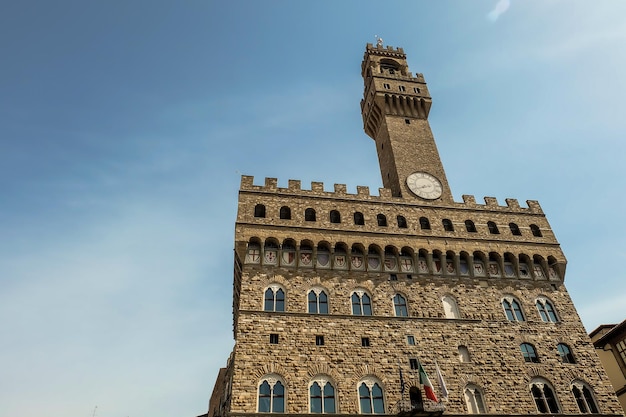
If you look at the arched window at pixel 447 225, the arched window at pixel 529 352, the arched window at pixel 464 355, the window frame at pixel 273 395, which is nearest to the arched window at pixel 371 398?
the window frame at pixel 273 395

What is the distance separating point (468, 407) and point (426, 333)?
13.3 feet

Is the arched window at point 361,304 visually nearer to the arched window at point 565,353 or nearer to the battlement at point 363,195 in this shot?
the battlement at point 363,195

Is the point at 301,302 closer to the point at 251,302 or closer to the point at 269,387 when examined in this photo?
the point at 251,302

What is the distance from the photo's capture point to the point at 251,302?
22.7m

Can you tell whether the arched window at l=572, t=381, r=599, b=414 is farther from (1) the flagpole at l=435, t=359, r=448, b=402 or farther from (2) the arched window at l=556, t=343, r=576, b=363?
(1) the flagpole at l=435, t=359, r=448, b=402

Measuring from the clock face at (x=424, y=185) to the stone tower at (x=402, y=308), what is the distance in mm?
101

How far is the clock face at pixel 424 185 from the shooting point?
29688mm

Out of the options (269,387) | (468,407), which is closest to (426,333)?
(468,407)

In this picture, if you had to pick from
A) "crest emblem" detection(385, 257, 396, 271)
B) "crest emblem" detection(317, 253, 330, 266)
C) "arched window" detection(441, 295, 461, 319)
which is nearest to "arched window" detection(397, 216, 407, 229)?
"crest emblem" detection(385, 257, 396, 271)

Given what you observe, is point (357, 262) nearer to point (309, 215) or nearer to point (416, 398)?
point (309, 215)

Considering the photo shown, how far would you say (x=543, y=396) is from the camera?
74.0ft

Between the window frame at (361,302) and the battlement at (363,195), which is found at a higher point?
the battlement at (363,195)

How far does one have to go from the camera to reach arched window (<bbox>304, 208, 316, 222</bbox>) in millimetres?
26531

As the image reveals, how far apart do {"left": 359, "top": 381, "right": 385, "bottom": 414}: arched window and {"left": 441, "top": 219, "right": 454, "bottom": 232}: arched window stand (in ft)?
37.5
